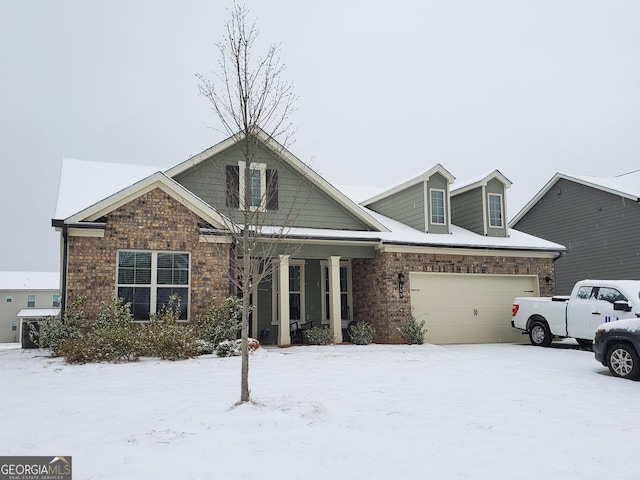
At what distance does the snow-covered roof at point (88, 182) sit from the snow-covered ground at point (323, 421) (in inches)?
173

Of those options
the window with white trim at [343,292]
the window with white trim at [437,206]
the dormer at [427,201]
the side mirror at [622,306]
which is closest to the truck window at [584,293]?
the side mirror at [622,306]

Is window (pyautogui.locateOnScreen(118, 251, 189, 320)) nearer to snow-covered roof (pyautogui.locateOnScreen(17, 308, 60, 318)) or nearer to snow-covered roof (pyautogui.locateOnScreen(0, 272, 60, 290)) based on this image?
snow-covered roof (pyautogui.locateOnScreen(17, 308, 60, 318))

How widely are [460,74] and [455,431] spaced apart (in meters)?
94.0

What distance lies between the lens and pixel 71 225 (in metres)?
13.2

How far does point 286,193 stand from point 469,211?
7.34m

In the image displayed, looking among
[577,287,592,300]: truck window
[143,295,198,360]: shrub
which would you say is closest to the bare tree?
[143,295,198,360]: shrub

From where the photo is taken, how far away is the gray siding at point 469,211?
20391 mm

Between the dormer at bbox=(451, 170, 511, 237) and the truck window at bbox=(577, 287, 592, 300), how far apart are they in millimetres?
5586

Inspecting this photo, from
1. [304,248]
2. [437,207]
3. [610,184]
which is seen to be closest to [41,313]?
[304,248]

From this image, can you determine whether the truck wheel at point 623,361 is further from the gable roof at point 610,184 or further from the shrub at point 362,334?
Result: the gable roof at point 610,184

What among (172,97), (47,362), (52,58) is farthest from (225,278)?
(172,97)

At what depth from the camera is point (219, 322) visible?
46.5 ft

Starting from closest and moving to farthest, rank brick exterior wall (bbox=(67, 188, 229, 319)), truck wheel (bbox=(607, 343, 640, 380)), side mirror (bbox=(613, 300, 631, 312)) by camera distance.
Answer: truck wheel (bbox=(607, 343, 640, 380)), side mirror (bbox=(613, 300, 631, 312)), brick exterior wall (bbox=(67, 188, 229, 319))

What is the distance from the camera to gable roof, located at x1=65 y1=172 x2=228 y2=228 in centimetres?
1345
